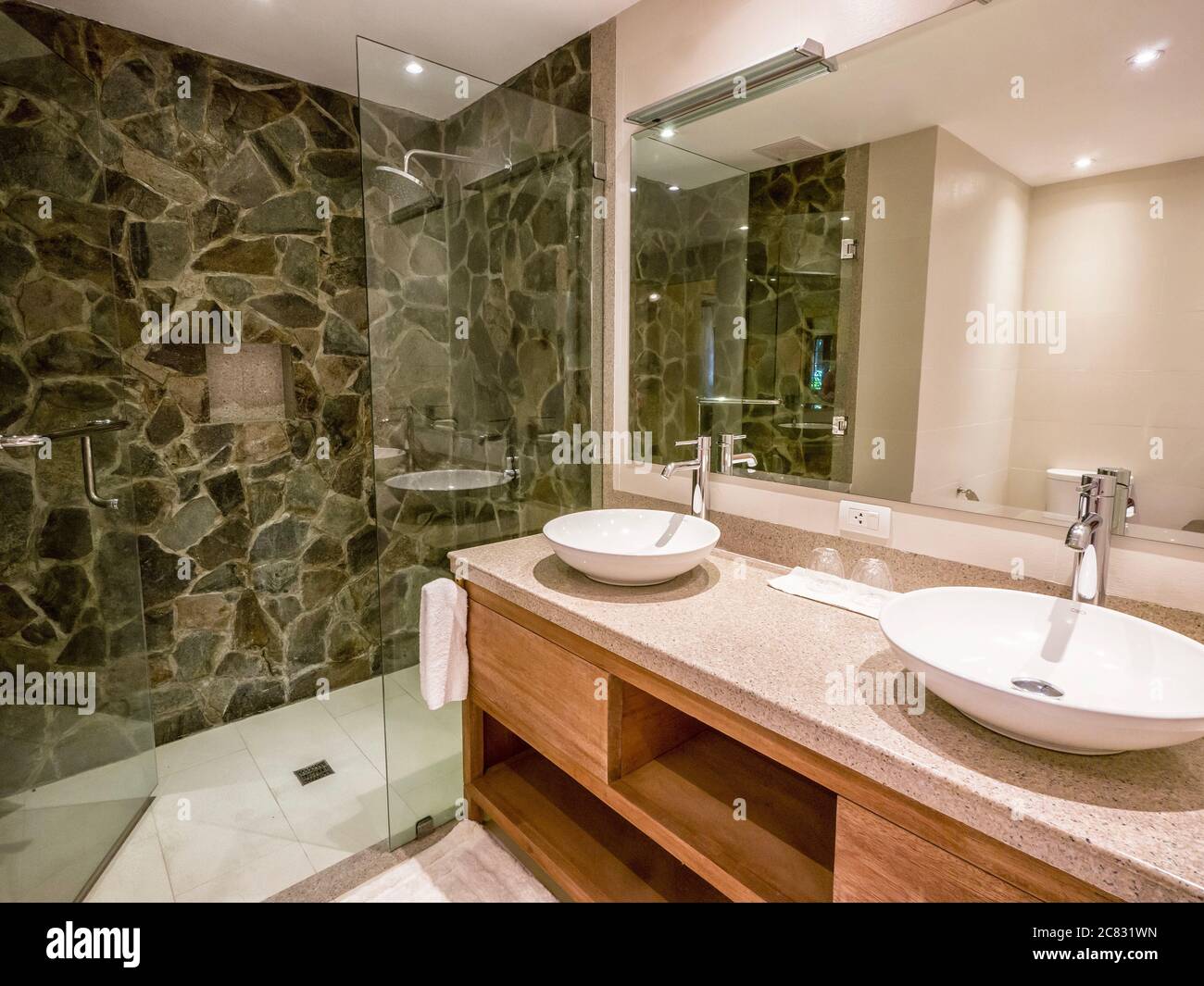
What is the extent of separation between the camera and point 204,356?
267 cm

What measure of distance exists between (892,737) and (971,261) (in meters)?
1.03

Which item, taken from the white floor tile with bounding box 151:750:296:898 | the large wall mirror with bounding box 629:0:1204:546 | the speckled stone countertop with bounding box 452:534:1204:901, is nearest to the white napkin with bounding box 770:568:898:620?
the speckled stone countertop with bounding box 452:534:1204:901

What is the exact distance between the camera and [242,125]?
2664 millimetres

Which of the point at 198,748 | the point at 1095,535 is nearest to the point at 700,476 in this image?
the point at 1095,535

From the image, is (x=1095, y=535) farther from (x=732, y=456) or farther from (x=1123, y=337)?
(x=732, y=456)

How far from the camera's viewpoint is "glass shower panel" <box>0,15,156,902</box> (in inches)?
69.7

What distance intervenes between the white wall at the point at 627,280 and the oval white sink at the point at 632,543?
19 centimetres

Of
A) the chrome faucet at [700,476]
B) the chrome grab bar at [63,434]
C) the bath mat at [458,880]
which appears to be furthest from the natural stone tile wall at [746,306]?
the chrome grab bar at [63,434]

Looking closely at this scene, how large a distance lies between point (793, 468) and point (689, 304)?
64 centimetres

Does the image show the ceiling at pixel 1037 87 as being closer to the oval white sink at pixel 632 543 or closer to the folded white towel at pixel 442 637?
the oval white sink at pixel 632 543

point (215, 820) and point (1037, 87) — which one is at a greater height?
point (1037, 87)

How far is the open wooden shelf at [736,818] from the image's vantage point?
1.25 m
